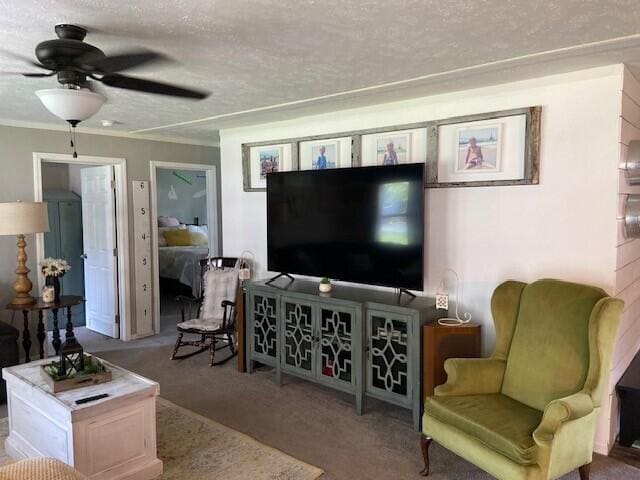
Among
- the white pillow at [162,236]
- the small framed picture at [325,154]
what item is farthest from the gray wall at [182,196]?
the small framed picture at [325,154]

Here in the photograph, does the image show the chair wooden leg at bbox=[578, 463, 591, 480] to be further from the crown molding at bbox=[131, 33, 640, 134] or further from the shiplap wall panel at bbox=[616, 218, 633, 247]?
the crown molding at bbox=[131, 33, 640, 134]

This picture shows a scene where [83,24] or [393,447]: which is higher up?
[83,24]

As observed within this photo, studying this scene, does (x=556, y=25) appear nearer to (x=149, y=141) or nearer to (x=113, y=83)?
(x=113, y=83)

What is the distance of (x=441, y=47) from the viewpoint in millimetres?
2494

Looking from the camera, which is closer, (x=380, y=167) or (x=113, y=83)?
(x=113, y=83)

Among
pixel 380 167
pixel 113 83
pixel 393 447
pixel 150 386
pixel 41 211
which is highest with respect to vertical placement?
Answer: pixel 113 83

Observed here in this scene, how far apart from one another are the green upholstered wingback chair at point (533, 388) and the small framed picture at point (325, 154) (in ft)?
5.79

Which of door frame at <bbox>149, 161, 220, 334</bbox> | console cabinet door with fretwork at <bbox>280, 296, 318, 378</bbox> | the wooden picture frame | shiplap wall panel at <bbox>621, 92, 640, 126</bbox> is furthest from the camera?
door frame at <bbox>149, 161, 220, 334</bbox>

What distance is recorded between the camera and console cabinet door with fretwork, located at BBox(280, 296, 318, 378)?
12.7 ft

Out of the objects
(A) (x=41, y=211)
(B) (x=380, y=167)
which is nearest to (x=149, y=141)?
(A) (x=41, y=211)

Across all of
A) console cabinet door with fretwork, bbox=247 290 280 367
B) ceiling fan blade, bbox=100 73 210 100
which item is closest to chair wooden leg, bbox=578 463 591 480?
console cabinet door with fretwork, bbox=247 290 280 367

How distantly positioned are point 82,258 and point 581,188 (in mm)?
5518

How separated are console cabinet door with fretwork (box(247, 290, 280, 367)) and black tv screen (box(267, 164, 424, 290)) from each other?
12.3 inches

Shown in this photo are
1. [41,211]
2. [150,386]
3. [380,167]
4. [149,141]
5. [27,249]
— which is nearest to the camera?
[150,386]
